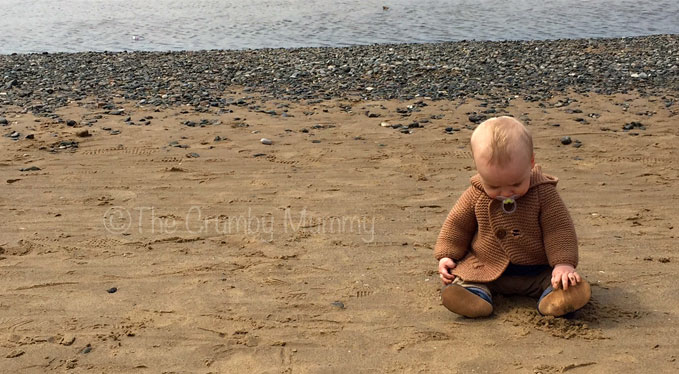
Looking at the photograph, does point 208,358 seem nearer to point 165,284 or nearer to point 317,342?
point 317,342

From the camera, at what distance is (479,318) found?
12.9 feet

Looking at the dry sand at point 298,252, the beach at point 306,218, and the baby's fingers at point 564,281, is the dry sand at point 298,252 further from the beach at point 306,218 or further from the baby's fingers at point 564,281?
the baby's fingers at point 564,281

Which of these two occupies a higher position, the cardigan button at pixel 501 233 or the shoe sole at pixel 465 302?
the cardigan button at pixel 501 233

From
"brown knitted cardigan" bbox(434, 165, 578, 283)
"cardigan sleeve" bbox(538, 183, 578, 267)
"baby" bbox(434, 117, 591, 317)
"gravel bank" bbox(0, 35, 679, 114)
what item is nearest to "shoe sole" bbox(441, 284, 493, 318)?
"baby" bbox(434, 117, 591, 317)

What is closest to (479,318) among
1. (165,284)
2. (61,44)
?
(165,284)

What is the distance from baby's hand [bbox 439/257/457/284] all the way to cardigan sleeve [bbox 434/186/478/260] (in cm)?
4

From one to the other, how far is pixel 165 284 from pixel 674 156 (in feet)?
17.6

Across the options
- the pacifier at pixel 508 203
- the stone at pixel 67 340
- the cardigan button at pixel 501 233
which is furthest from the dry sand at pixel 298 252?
the pacifier at pixel 508 203

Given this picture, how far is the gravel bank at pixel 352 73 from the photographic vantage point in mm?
10430

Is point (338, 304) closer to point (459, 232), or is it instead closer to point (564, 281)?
point (459, 232)

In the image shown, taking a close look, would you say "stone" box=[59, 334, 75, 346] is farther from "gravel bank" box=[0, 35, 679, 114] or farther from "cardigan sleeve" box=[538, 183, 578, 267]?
"gravel bank" box=[0, 35, 679, 114]

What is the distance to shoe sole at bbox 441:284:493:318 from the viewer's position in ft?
12.8

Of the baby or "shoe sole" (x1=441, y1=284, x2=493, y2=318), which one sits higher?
the baby

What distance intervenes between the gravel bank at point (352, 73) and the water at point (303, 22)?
377cm
